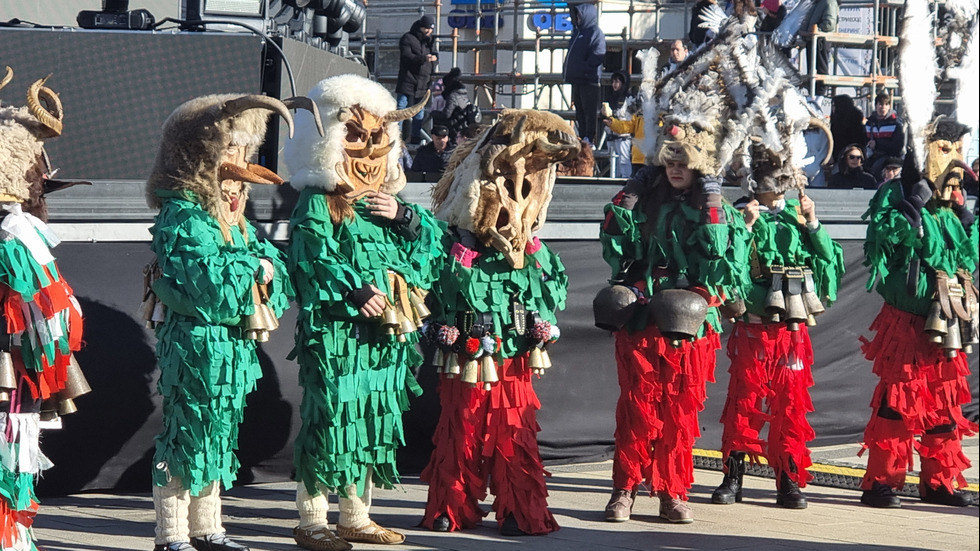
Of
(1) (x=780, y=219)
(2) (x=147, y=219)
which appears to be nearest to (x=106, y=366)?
(2) (x=147, y=219)

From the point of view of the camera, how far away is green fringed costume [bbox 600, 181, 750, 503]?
19.3 ft

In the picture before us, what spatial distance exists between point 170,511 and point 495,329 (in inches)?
59.0

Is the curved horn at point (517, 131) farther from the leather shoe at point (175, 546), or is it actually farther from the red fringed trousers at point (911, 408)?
the red fringed trousers at point (911, 408)

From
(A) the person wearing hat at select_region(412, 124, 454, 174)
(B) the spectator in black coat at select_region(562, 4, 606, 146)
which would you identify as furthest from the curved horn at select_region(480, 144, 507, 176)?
(B) the spectator in black coat at select_region(562, 4, 606, 146)

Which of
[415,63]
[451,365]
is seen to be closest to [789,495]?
[451,365]

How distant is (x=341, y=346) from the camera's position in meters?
5.23

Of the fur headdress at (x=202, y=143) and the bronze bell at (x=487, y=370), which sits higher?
the fur headdress at (x=202, y=143)

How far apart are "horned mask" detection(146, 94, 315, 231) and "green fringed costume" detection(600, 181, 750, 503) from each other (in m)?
1.70

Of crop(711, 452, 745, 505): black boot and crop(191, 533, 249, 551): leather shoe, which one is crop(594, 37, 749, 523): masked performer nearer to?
crop(711, 452, 745, 505): black boot

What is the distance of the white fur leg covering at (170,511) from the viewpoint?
4859mm

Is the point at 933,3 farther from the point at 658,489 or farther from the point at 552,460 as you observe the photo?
the point at 552,460

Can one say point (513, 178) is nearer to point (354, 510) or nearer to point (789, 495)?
point (354, 510)

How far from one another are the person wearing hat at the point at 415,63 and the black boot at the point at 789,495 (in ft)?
21.4

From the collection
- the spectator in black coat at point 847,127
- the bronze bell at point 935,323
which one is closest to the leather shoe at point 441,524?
the bronze bell at point 935,323
